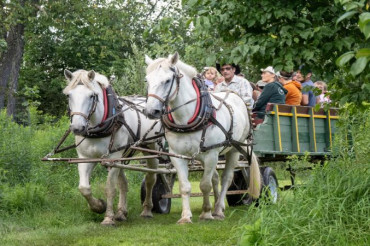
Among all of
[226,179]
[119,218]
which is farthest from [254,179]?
[119,218]

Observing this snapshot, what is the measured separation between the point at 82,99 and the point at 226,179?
2314mm

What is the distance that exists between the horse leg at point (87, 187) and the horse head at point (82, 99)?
0.58m

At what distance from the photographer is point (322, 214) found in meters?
5.38

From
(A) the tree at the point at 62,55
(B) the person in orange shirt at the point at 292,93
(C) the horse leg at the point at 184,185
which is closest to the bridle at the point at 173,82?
(C) the horse leg at the point at 184,185

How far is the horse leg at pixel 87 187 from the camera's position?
765 cm

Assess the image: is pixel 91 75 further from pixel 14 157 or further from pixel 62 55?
pixel 62 55

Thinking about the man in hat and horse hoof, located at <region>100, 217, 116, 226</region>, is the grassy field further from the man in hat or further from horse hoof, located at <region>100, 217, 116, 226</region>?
the man in hat

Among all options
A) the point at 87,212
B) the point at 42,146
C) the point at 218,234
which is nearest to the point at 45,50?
the point at 42,146

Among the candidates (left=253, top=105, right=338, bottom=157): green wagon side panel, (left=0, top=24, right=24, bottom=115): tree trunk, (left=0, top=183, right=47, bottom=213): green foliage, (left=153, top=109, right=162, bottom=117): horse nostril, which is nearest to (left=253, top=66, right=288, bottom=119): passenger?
(left=253, top=105, right=338, bottom=157): green wagon side panel

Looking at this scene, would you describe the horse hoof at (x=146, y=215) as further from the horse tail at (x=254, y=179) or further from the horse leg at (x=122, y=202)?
the horse tail at (x=254, y=179)

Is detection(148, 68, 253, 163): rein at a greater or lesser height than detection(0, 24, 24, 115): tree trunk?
lesser

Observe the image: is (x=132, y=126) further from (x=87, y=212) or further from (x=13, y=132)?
(x=13, y=132)

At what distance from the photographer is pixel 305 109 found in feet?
33.7

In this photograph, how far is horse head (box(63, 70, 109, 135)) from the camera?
709 centimetres
